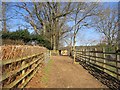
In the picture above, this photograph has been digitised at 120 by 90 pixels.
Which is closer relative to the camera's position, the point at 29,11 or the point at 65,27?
the point at 29,11

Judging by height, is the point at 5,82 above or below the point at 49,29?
below

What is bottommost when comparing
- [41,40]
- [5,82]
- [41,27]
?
[5,82]

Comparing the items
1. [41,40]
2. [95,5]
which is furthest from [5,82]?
[95,5]

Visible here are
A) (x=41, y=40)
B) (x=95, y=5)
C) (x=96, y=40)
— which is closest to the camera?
(x=41, y=40)

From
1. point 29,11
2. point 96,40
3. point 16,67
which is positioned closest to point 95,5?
point 29,11

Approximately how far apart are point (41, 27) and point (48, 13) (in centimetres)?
289

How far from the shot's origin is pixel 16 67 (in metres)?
6.30

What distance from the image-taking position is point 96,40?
5791 cm

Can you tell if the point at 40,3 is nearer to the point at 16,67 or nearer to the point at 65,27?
the point at 65,27

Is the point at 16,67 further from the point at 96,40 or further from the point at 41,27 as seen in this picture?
the point at 96,40

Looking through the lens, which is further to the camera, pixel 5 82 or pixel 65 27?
pixel 65 27

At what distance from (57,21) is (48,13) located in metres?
2.22

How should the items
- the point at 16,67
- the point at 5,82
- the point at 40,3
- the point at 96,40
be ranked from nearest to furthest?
the point at 5,82 → the point at 16,67 → the point at 40,3 → the point at 96,40

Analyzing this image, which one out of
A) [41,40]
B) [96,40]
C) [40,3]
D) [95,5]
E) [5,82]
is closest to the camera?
[5,82]
